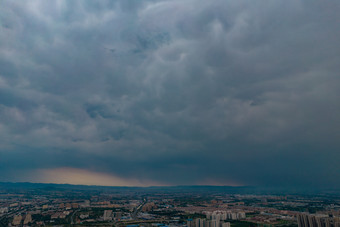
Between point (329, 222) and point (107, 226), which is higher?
point (329, 222)

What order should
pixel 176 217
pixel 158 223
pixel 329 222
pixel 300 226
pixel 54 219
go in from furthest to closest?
pixel 176 217 → pixel 54 219 → pixel 158 223 → pixel 300 226 → pixel 329 222

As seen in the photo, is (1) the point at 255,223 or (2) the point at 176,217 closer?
(1) the point at 255,223

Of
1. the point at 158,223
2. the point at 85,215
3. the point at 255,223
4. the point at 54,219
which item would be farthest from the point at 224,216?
the point at 54,219

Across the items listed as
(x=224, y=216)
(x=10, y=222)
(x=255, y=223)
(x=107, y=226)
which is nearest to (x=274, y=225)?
(x=255, y=223)

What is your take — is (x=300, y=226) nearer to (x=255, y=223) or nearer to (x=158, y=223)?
(x=255, y=223)

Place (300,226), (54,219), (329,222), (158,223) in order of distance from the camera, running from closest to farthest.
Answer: (329,222), (300,226), (158,223), (54,219)

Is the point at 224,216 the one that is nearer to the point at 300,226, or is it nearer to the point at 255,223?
the point at 255,223

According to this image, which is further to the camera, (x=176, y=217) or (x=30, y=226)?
(x=176, y=217)

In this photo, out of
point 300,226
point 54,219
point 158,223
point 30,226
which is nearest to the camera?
point 300,226

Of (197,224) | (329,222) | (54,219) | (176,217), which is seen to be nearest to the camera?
(329,222)
